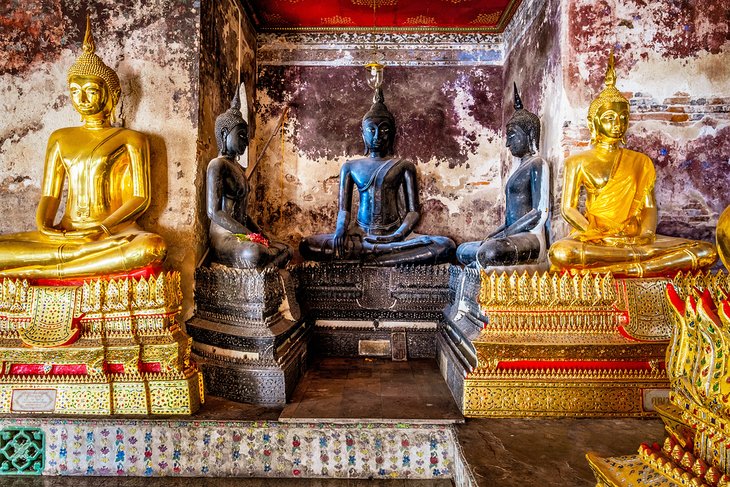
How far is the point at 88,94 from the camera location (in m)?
3.22

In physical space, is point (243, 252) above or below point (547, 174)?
below

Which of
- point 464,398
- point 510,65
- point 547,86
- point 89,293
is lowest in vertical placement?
point 464,398

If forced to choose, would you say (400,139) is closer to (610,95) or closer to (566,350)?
(610,95)

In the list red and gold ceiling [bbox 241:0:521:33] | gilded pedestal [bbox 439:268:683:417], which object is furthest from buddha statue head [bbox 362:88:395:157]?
gilded pedestal [bbox 439:268:683:417]

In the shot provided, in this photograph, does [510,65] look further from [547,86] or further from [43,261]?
[43,261]

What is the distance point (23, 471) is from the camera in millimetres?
2533

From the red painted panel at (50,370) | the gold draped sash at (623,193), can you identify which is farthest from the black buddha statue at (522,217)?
the red painted panel at (50,370)

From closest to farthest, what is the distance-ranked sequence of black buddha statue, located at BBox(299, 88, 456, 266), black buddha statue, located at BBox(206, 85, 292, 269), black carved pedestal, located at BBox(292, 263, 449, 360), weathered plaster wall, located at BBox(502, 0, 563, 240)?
black buddha statue, located at BBox(206, 85, 292, 269) → weathered plaster wall, located at BBox(502, 0, 563, 240) → black carved pedestal, located at BBox(292, 263, 449, 360) → black buddha statue, located at BBox(299, 88, 456, 266)

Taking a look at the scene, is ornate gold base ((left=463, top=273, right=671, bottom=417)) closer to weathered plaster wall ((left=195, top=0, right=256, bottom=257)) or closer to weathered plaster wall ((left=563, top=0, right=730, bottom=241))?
weathered plaster wall ((left=563, top=0, right=730, bottom=241))

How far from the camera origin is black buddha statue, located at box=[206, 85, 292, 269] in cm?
322

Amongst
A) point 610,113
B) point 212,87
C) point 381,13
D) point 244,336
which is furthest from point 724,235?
point 381,13

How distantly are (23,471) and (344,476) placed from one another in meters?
1.84

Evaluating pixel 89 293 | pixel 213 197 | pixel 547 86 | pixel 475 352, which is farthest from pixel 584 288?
pixel 89 293

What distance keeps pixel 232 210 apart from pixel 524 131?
2.61 m
